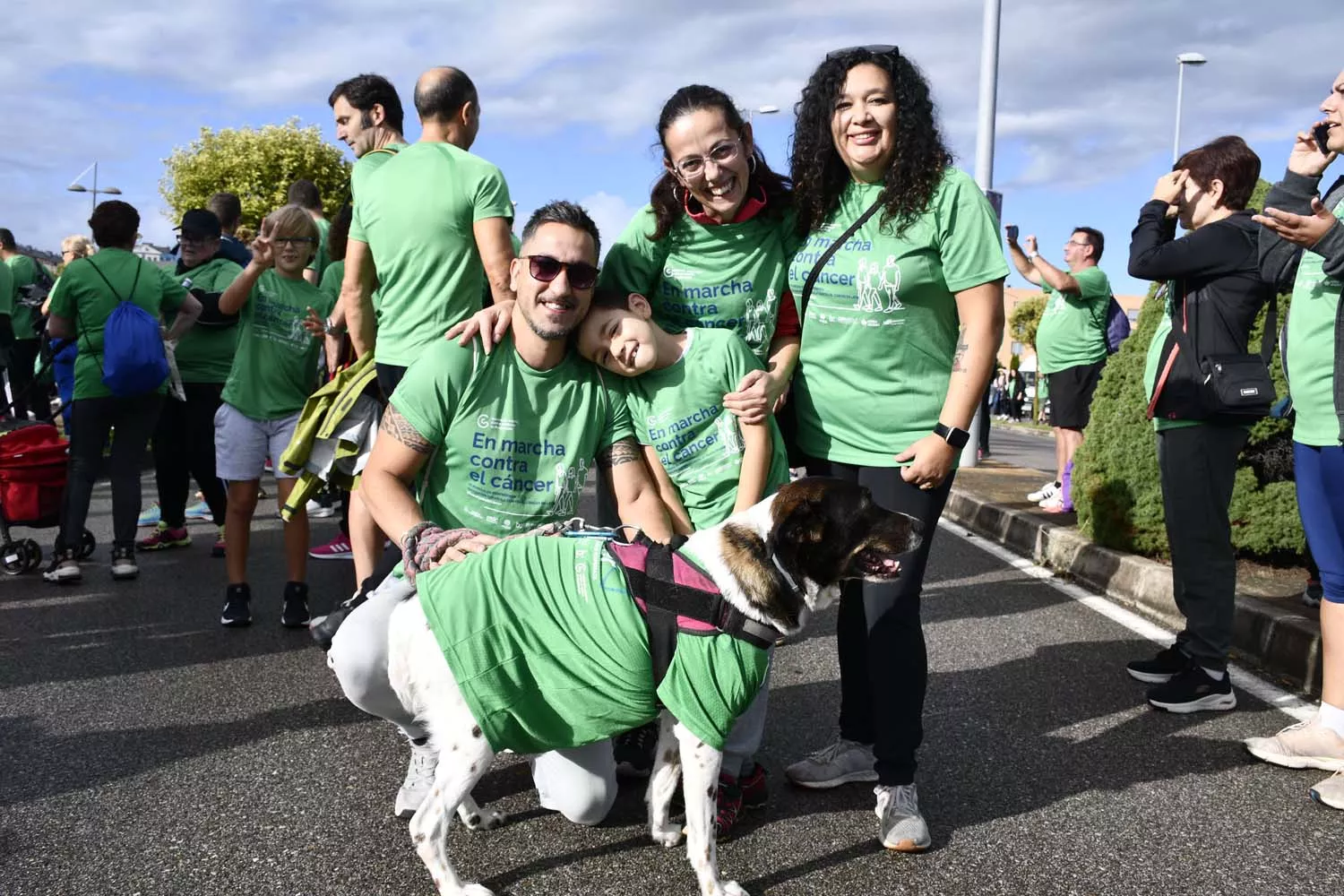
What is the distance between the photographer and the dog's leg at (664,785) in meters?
3.17

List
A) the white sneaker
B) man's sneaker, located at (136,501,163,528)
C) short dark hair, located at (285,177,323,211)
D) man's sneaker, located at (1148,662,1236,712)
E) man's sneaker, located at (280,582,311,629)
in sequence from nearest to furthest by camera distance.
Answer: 1. man's sneaker, located at (1148,662,1236,712)
2. man's sneaker, located at (280,582,311,629)
3. short dark hair, located at (285,177,323,211)
4. man's sneaker, located at (136,501,163,528)
5. the white sneaker

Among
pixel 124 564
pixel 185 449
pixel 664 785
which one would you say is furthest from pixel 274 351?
pixel 664 785

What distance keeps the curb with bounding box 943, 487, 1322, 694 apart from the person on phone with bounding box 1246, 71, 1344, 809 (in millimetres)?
989

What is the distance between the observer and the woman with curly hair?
3326 mm

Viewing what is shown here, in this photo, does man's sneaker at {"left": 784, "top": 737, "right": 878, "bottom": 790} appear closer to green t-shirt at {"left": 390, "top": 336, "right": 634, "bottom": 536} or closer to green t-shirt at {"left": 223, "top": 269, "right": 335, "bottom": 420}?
green t-shirt at {"left": 390, "top": 336, "right": 634, "bottom": 536}

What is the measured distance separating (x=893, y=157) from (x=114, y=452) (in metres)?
5.78

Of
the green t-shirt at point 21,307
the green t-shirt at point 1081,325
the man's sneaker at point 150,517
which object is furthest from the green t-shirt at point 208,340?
the green t-shirt at point 21,307

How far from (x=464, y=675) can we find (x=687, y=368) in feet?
4.12

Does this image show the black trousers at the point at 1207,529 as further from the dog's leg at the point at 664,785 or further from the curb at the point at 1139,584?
the dog's leg at the point at 664,785

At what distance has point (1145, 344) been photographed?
23.4ft

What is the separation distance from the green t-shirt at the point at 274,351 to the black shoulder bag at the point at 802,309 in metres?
3.44

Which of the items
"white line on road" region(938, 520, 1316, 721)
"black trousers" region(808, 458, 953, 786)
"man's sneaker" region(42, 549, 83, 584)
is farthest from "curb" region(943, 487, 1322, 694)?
"man's sneaker" region(42, 549, 83, 584)

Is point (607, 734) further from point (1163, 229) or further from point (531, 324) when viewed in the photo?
point (1163, 229)

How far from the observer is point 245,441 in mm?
6012
